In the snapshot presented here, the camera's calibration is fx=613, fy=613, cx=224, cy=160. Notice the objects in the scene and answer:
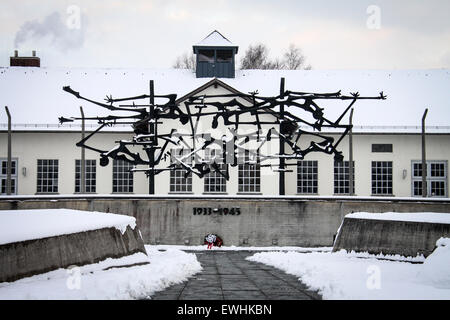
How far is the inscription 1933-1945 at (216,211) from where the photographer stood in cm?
2683

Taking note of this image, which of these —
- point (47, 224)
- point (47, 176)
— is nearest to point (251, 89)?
point (47, 176)

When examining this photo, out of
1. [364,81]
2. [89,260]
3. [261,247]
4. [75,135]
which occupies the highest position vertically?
[364,81]

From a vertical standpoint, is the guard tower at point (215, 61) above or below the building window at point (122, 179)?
above

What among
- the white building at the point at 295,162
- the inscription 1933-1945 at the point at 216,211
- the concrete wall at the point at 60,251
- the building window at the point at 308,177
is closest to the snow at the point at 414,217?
the concrete wall at the point at 60,251

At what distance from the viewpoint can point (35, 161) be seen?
3678 cm

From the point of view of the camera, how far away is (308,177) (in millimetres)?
37062

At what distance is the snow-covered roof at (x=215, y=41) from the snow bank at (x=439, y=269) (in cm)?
3200

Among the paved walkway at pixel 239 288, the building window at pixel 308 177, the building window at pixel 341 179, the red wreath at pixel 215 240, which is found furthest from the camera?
the building window at pixel 341 179

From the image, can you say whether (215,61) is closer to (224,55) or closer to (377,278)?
(224,55)

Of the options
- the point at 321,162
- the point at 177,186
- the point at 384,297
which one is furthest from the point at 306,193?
the point at 384,297

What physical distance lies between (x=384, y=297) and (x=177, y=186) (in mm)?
27084

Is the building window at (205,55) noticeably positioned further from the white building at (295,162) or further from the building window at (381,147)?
the building window at (381,147)
